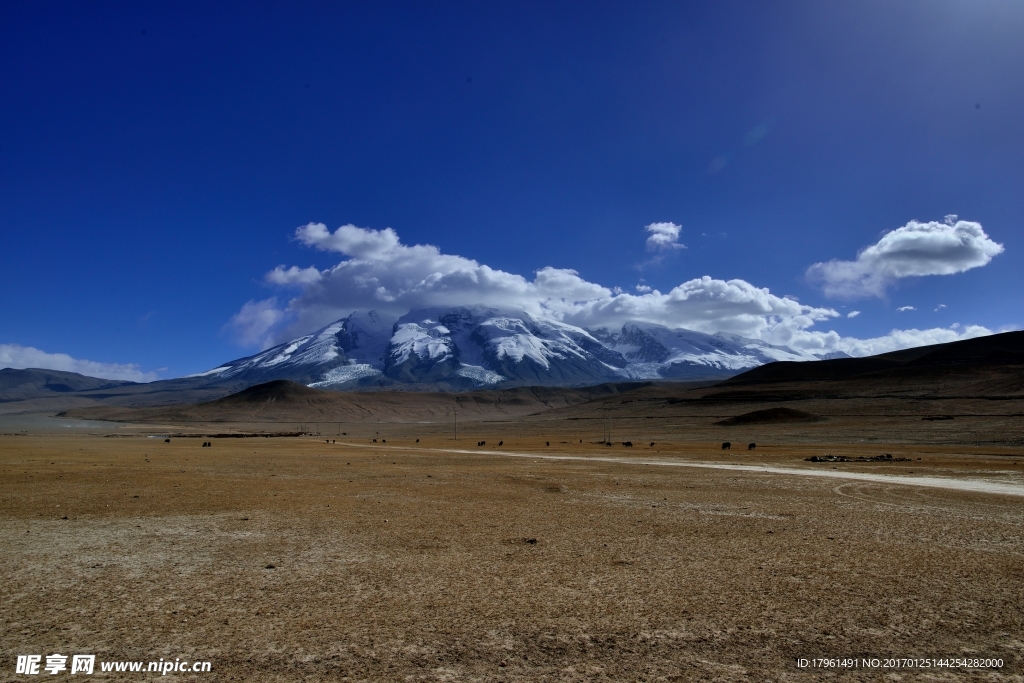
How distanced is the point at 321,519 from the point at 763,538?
452 inches

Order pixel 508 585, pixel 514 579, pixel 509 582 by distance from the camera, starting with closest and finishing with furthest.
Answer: pixel 508 585
pixel 509 582
pixel 514 579

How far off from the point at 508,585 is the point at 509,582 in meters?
0.20

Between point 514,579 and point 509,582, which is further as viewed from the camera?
point 514,579

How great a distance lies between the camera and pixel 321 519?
55.6 ft

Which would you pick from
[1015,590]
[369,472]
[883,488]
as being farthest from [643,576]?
[369,472]

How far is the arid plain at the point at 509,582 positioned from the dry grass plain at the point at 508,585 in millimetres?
53

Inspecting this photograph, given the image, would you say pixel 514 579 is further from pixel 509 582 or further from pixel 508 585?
pixel 508 585

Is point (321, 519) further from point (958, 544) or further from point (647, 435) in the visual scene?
point (647, 435)

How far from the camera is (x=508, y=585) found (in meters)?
10.7

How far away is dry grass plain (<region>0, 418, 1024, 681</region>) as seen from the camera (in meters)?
7.79

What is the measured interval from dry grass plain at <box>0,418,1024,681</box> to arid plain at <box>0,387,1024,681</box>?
0.05 m

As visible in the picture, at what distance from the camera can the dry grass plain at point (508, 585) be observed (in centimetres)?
779

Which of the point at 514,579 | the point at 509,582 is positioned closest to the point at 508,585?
the point at 509,582

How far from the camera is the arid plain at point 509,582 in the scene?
7824mm
